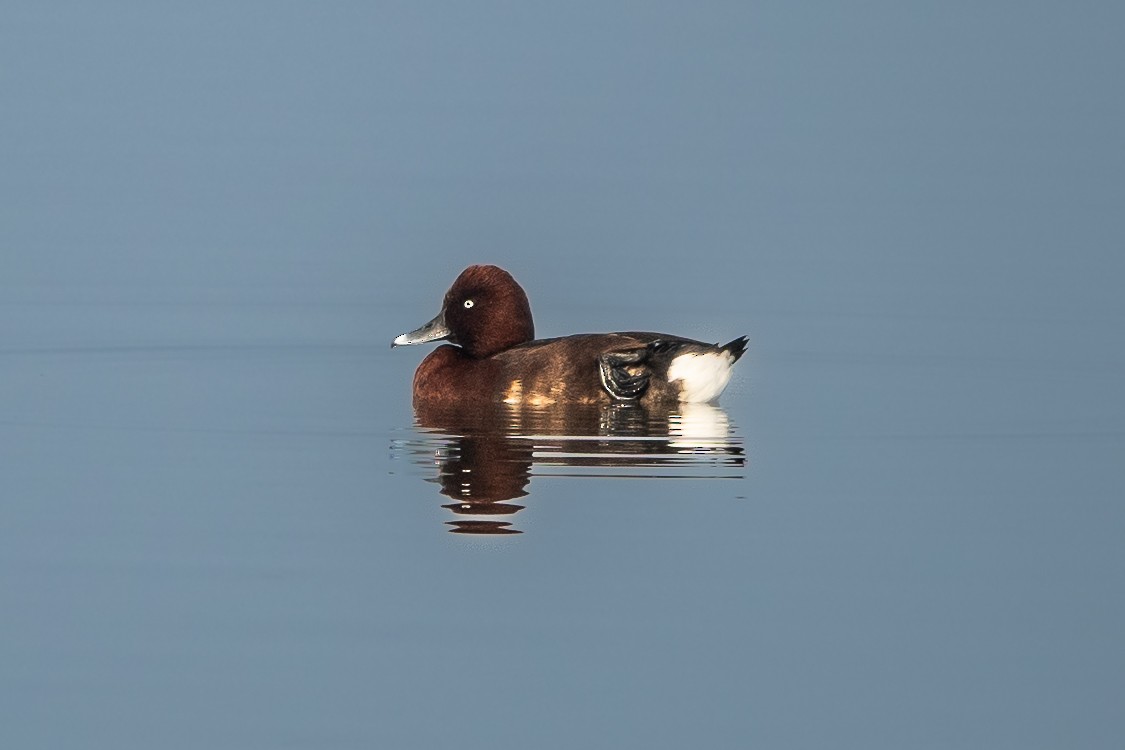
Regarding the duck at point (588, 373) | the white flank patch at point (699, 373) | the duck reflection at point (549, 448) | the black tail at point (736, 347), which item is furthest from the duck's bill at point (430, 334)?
the black tail at point (736, 347)

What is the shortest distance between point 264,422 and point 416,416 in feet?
2.77

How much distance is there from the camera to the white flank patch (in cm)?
1082

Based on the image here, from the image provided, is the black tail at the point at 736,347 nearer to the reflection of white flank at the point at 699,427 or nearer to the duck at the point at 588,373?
the duck at the point at 588,373

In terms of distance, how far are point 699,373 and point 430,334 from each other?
1733mm

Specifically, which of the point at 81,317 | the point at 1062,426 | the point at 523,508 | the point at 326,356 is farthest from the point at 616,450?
the point at 81,317

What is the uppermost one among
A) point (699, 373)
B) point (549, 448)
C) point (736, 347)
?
point (736, 347)

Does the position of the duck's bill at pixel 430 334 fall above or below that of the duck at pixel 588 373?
above

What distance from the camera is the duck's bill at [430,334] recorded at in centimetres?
1165

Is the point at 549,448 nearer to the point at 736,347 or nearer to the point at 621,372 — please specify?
the point at 621,372

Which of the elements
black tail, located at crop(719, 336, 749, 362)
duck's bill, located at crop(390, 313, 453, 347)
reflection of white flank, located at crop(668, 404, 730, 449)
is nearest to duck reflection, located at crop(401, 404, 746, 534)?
reflection of white flank, located at crop(668, 404, 730, 449)

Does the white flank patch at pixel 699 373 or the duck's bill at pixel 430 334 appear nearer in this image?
the white flank patch at pixel 699 373

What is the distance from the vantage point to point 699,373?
10820mm

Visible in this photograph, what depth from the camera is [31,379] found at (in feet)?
37.1

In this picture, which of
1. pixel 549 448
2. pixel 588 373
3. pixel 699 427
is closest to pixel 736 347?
pixel 588 373
